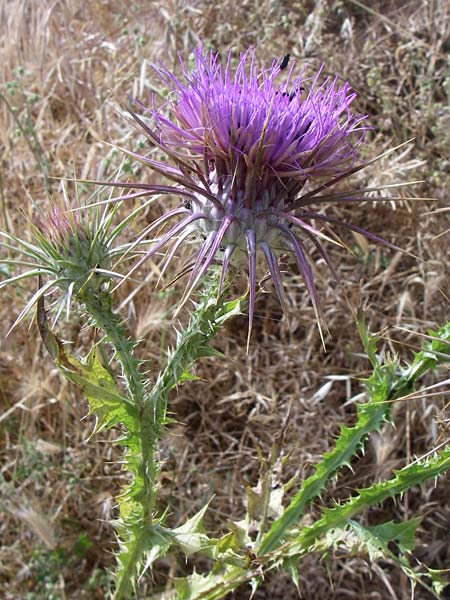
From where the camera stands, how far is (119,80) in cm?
375

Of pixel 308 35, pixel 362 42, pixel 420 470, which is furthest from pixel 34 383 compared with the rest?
pixel 362 42

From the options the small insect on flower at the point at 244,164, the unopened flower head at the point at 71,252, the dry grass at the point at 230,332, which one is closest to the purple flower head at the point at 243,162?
the small insect on flower at the point at 244,164

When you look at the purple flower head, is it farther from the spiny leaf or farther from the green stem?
the spiny leaf

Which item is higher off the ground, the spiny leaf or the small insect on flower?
the small insect on flower

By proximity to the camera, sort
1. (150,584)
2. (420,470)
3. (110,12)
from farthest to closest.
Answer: (110,12)
(150,584)
(420,470)

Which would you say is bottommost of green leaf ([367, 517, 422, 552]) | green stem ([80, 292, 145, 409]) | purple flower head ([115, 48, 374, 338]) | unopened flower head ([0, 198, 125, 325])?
green leaf ([367, 517, 422, 552])

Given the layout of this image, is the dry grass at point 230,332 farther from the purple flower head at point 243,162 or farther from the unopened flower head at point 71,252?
the purple flower head at point 243,162

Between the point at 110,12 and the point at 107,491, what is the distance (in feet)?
11.6

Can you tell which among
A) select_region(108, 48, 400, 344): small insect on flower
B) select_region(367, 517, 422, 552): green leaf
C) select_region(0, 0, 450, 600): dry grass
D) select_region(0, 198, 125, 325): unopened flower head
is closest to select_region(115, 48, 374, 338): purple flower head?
select_region(108, 48, 400, 344): small insect on flower

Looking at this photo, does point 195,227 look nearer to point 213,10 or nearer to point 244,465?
point 244,465

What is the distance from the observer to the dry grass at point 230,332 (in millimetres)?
2756

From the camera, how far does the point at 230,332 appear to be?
3.23 meters

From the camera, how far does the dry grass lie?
9.04 ft

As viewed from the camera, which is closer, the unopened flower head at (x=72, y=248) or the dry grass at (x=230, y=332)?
the unopened flower head at (x=72, y=248)
